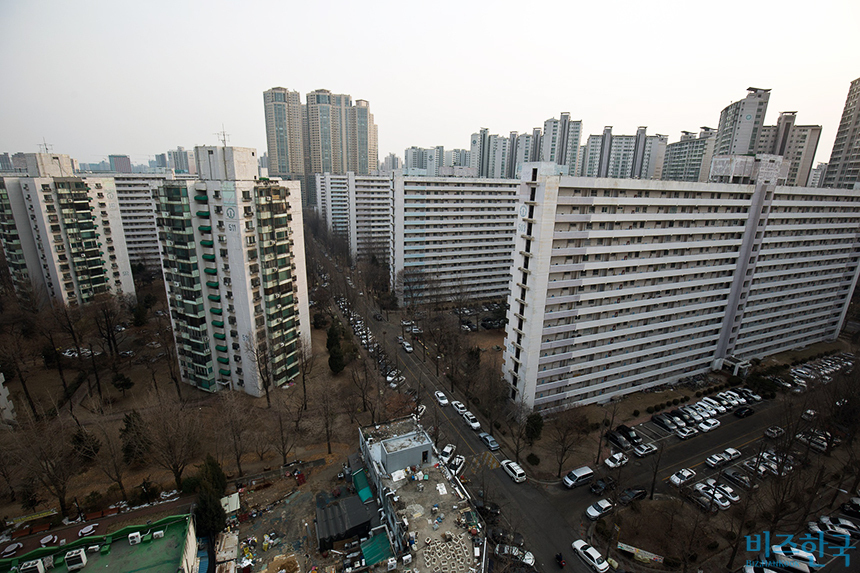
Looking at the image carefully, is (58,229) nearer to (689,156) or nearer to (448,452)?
(448,452)

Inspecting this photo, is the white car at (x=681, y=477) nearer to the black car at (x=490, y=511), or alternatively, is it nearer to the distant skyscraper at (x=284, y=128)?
the black car at (x=490, y=511)

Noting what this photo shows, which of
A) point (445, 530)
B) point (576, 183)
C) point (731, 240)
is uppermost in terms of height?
point (576, 183)

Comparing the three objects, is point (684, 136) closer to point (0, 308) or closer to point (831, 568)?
point (831, 568)

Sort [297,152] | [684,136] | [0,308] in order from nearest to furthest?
[0,308] < [684,136] < [297,152]

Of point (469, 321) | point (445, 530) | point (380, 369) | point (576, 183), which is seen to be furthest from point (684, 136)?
point (445, 530)

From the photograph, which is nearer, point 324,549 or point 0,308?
point 324,549

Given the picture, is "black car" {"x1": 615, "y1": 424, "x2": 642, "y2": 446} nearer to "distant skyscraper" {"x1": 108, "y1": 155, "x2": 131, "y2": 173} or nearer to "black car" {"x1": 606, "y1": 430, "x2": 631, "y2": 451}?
"black car" {"x1": 606, "y1": 430, "x2": 631, "y2": 451}
